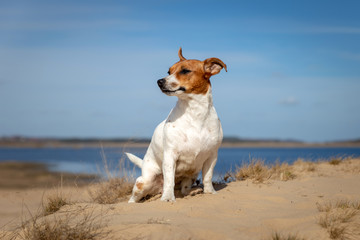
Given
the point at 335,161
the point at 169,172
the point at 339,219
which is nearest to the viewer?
the point at 339,219

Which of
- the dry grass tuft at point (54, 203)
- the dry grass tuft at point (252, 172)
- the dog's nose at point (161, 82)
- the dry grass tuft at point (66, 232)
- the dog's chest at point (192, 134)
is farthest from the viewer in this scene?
the dry grass tuft at point (252, 172)

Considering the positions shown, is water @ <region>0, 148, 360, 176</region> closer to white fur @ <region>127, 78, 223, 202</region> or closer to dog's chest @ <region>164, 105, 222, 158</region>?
white fur @ <region>127, 78, 223, 202</region>

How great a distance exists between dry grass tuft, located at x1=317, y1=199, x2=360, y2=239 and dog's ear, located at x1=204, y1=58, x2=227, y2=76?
2.33m

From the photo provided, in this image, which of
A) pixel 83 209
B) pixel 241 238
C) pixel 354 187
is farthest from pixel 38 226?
pixel 354 187

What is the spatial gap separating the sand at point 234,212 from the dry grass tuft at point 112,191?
160 cm

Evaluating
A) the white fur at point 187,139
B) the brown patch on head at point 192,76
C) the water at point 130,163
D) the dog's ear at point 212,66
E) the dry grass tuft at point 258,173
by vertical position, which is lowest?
the water at point 130,163

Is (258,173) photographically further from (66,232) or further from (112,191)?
(66,232)

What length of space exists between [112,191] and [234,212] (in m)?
3.70

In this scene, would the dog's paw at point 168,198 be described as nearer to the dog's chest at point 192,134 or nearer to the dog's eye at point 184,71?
the dog's chest at point 192,134

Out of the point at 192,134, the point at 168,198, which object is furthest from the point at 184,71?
the point at 168,198

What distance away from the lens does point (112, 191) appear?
26.4ft

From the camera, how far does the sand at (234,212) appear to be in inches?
161

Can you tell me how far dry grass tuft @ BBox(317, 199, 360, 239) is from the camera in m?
4.06

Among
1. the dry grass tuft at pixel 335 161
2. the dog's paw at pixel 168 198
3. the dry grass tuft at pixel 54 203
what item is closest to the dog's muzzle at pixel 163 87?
the dog's paw at pixel 168 198
